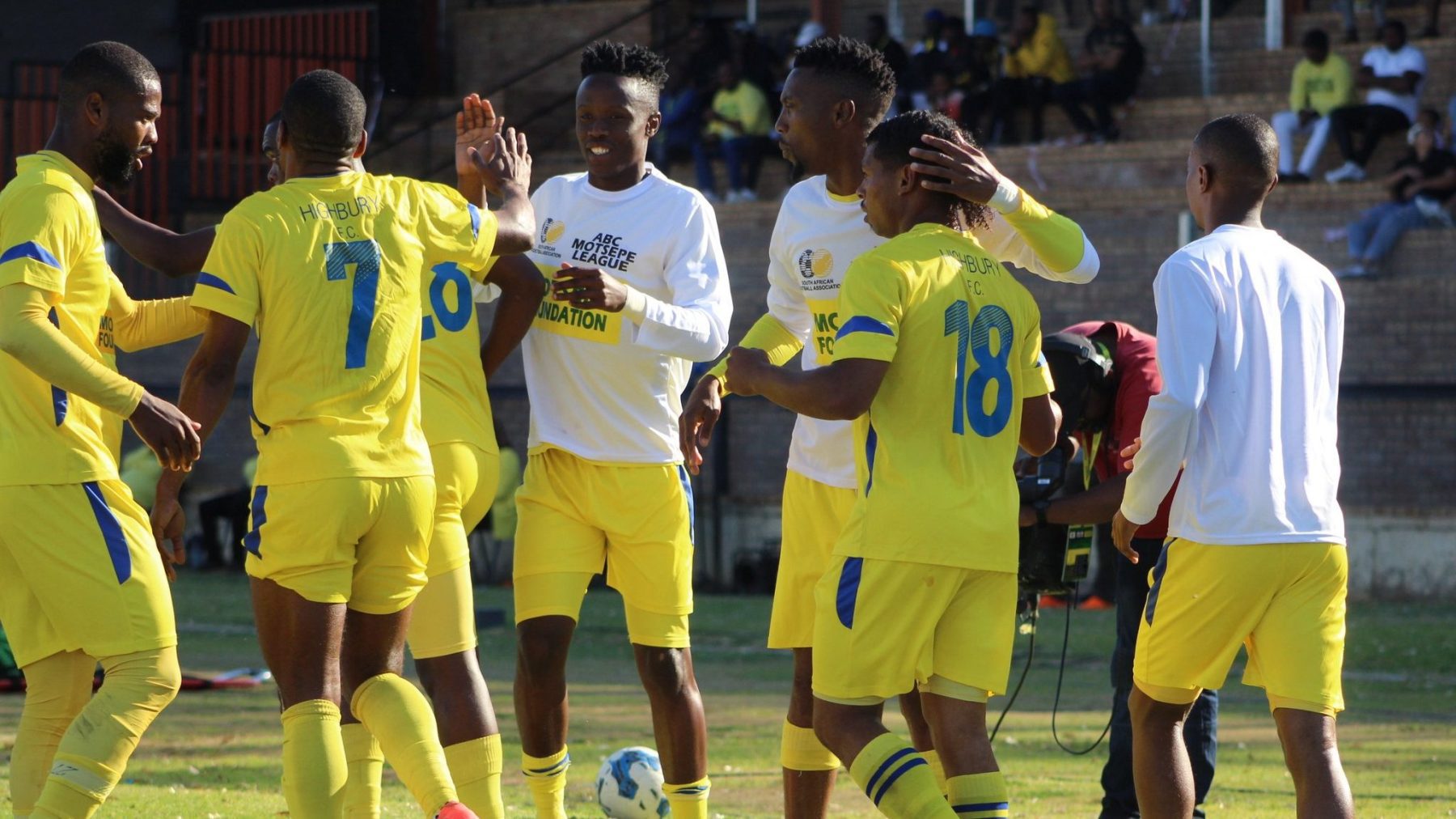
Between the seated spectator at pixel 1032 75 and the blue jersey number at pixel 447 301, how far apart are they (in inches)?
614

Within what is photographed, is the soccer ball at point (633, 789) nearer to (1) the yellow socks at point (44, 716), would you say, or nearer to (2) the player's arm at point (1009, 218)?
(1) the yellow socks at point (44, 716)

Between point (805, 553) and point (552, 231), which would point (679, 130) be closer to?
point (552, 231)

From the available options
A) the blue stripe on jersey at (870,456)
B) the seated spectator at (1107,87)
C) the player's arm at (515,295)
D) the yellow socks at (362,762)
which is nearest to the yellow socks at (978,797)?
the blue stripe on jersey at (870,456)

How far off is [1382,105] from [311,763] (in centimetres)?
1619

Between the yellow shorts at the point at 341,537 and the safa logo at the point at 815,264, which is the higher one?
the safa logo at the point at 815,264

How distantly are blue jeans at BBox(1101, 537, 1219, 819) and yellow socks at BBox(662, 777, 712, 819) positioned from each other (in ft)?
4.59

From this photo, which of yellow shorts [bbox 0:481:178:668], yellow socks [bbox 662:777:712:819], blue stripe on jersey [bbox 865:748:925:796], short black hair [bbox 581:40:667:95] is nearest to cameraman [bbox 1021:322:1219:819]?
yellow socks [bbox 662:777:712:819]

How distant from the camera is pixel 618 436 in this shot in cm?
613

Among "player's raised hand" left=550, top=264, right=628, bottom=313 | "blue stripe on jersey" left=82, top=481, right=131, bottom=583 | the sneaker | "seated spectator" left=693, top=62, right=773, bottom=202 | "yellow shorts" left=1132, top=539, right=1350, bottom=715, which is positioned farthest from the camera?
"seated spectator" left=693, top=62, right=773, bottom=202

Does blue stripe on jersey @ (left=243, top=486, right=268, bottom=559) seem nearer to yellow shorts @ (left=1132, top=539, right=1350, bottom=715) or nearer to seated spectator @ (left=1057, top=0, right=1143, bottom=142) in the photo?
yellow shorts @ (left=1132, top=539, right=1350, bottom=715)

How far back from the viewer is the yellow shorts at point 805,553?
235 inches

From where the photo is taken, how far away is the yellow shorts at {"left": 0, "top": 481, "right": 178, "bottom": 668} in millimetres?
5168

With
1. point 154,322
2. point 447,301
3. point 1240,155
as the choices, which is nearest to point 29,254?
point 154,322

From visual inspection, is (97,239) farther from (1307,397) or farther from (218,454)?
(218,454)
